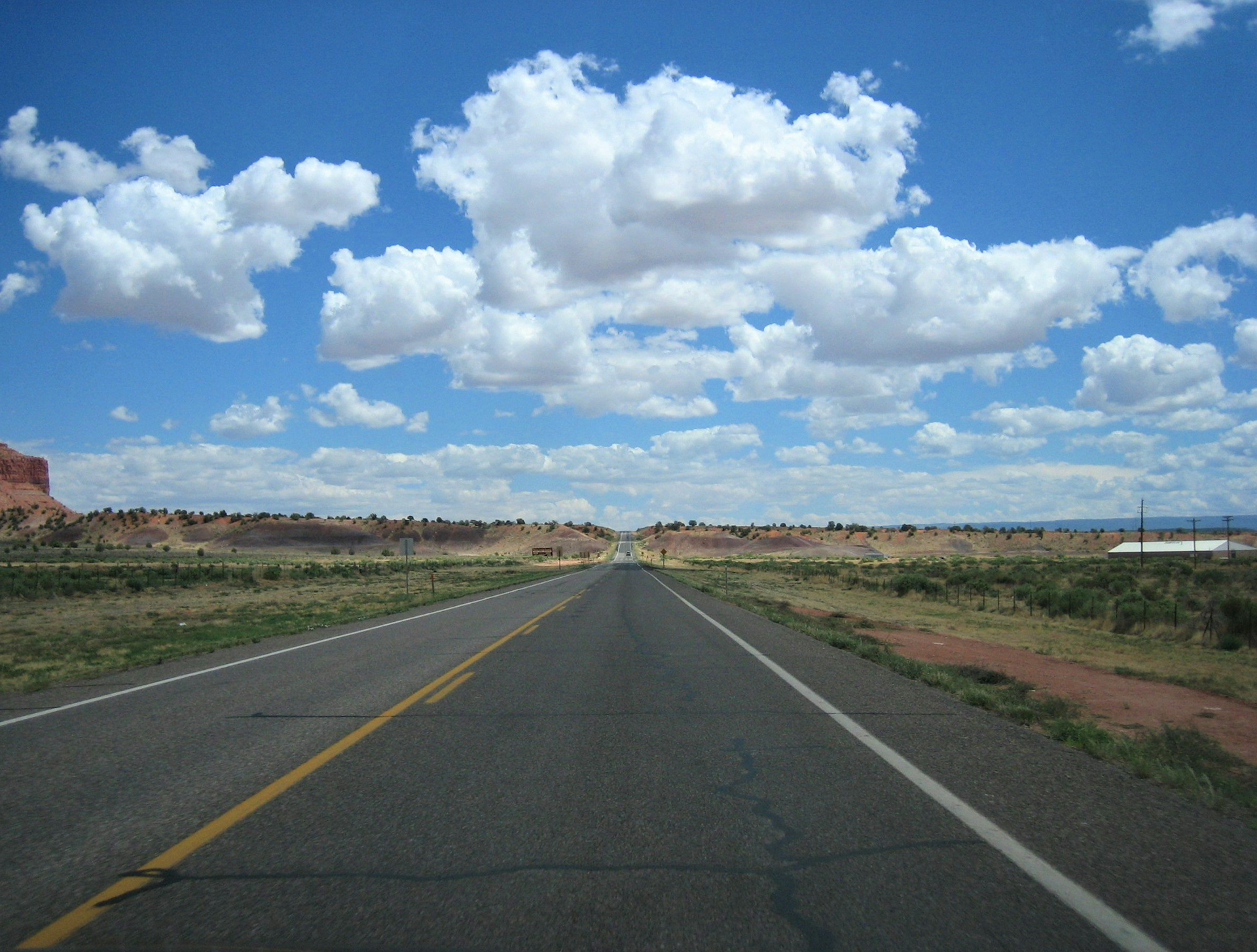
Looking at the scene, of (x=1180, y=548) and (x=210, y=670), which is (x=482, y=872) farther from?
(x=1180, y=548)

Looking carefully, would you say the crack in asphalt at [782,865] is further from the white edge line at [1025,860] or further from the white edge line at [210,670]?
the white edge line at [210,670]

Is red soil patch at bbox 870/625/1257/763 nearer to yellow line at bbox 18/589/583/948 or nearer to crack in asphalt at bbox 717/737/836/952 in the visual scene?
crack in asphalt at bbox 717/737/836/952

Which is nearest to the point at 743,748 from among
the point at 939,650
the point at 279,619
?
the point at 939,650

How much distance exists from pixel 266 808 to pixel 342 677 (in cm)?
669

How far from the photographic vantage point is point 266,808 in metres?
5.98

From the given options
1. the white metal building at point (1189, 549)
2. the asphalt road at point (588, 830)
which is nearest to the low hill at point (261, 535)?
the white metal building at point (1189, 549)

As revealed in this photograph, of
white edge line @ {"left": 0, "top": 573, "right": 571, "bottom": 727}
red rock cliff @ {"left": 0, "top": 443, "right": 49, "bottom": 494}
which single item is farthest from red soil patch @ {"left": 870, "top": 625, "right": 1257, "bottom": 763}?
red rock cliff @ {"left": 0, "top": 443, "right": 49, "bottom": 494}

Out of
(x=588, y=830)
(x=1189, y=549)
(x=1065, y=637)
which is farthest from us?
(x=1189, y=549)

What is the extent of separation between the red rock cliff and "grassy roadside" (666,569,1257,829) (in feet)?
622

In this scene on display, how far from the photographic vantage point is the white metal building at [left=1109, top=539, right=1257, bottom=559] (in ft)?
311

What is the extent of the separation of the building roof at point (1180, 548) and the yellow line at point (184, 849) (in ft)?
358

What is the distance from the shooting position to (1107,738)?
8.75 meters

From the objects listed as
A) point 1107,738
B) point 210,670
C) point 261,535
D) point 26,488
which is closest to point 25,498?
point 26,488

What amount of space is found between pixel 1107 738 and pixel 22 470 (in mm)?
199063
